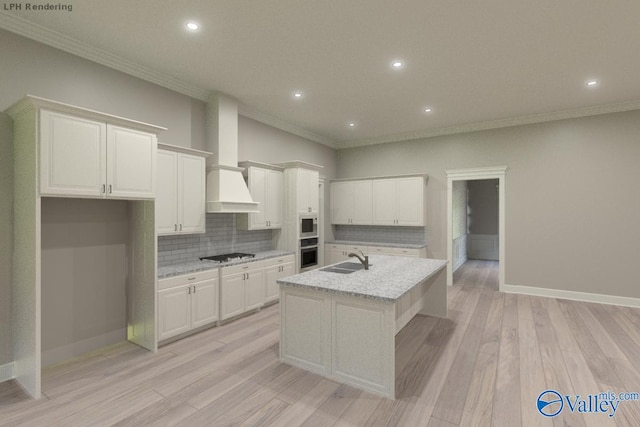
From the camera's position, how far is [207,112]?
4.45m

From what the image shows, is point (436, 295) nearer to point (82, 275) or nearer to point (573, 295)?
point (573, 295)

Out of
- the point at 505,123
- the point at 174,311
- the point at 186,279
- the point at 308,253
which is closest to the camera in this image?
the point at 174,311

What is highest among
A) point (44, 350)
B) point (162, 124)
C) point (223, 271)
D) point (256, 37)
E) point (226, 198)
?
point (256, 37)

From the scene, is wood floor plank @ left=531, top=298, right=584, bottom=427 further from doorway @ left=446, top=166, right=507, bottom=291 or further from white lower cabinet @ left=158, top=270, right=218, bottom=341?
white lower cabinet @ left=158, top=270, right=218, bottom=341

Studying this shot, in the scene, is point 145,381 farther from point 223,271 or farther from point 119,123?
point 119,123

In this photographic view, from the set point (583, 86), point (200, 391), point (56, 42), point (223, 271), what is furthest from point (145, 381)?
point (583, 86)

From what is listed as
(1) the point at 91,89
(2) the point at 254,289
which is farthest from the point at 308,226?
(1) the point at 91,89

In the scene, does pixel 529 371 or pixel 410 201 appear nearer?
pixel 529 371

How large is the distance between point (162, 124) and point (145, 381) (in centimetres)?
287

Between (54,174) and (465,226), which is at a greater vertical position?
(54,174)

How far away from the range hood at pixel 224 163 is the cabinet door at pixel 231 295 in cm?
92

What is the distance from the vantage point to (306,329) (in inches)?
115

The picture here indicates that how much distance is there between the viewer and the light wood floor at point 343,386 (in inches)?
89.0

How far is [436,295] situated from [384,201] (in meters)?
2.63
